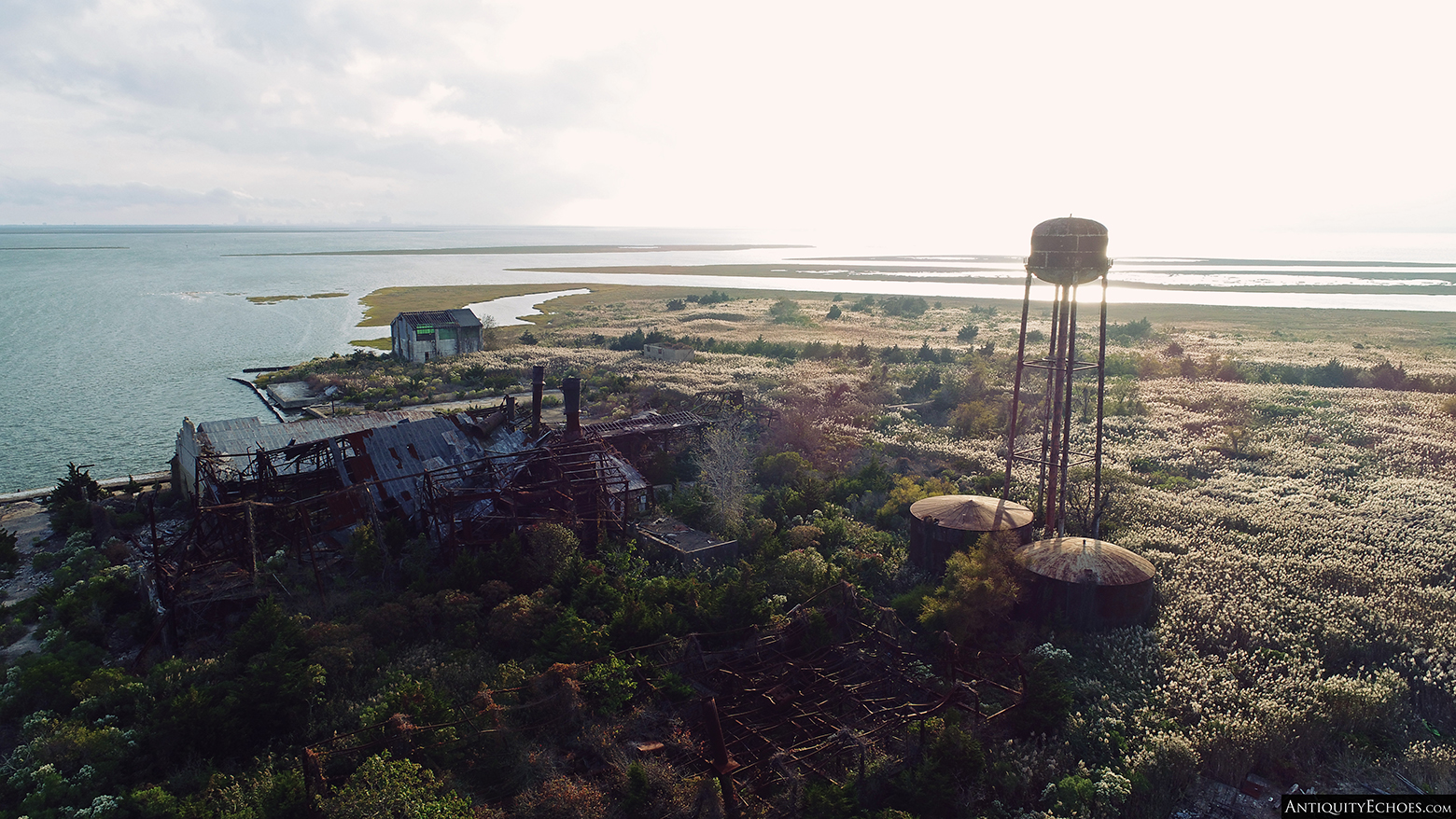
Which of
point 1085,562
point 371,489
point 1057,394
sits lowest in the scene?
point 371,489

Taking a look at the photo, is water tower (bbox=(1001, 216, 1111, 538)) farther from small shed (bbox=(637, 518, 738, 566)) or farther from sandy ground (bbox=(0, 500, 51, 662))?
sandy ground (bbox=(0, 500, 51, 662))

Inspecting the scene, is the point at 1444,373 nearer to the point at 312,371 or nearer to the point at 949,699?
the point at 949,699

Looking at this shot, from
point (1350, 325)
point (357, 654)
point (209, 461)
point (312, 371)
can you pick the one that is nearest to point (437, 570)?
point (357, 654)

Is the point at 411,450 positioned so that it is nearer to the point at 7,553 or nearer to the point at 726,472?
the point at 726,472

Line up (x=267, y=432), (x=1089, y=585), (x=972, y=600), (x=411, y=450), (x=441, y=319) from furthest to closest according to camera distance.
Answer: (x=441, y=319)
(x=267, y=432)
(x=411, y=450)
(x=1089, y=585)
(x=972, y=600)

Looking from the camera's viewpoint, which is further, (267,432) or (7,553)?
(267,432)

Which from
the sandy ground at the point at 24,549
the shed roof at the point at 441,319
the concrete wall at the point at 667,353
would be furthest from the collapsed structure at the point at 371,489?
the shed roof at the point at 441,319

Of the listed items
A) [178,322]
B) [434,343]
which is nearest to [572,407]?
[434,343]

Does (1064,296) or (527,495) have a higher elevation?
(1064,296)

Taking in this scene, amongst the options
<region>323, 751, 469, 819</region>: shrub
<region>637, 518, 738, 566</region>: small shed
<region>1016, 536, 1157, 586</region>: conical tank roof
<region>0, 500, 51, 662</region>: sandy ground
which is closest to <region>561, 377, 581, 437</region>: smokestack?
<region>637, 518, 738, 566</region>: small shed
